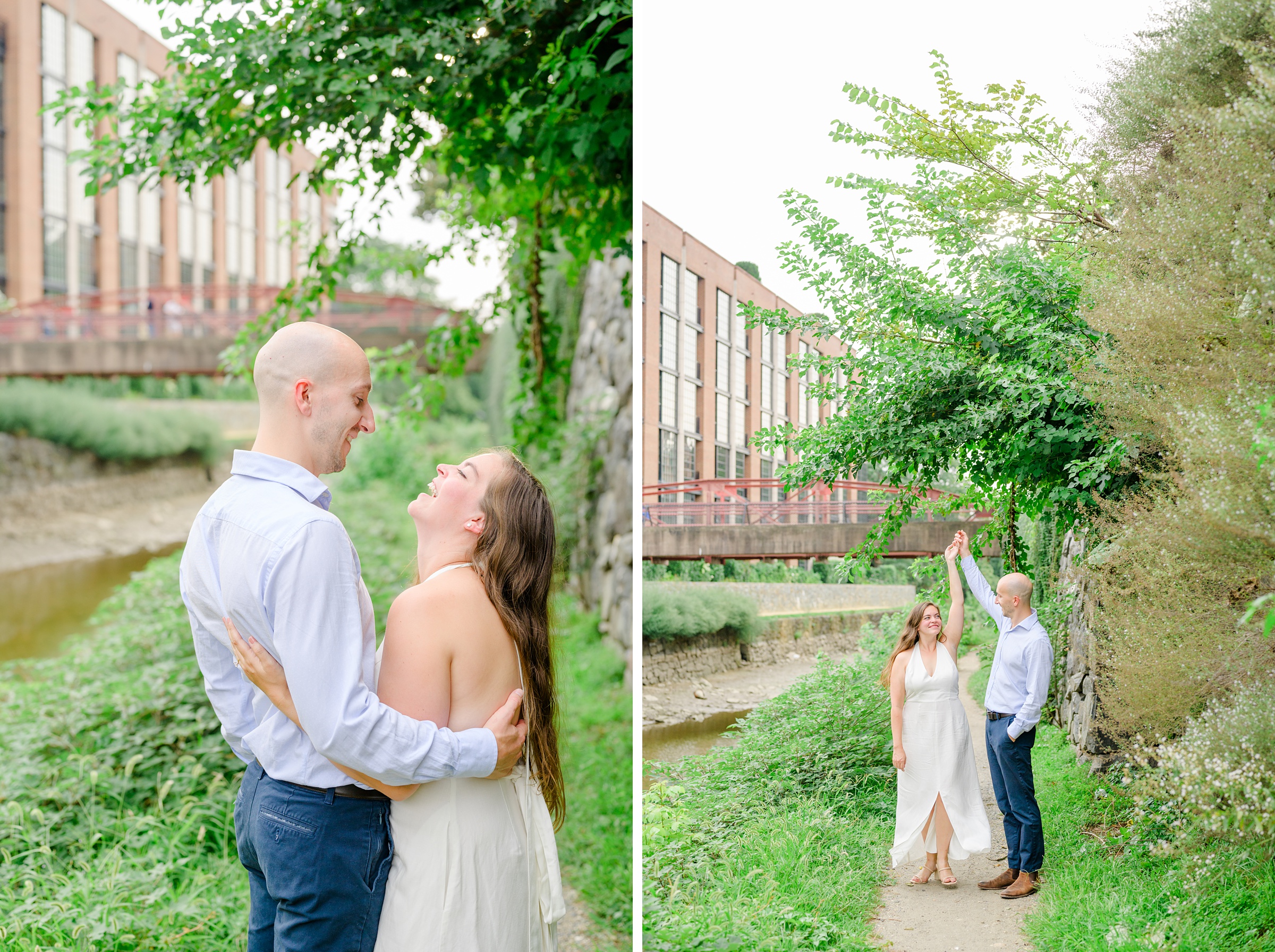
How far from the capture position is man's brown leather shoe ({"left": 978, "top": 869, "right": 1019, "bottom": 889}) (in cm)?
222

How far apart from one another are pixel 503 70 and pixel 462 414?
1988 centimetres

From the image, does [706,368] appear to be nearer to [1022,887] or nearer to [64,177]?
[1022,887]

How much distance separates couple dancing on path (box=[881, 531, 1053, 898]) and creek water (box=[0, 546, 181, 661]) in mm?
10278

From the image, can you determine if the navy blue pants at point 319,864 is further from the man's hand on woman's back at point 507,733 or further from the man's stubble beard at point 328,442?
the man's stubble beard at point 328,442

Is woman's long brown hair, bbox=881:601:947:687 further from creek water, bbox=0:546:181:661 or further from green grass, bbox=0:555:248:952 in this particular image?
creek water, bbox=0:546:181:661

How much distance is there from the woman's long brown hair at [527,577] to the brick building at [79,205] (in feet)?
30.3

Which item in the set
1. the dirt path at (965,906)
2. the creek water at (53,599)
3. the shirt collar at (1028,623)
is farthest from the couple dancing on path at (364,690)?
the creek water at (53,599)

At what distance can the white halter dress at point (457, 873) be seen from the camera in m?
1.80

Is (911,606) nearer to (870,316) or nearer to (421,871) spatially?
(870,316)

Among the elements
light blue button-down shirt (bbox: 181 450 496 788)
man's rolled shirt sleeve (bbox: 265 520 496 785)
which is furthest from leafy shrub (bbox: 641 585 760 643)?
man's rolled shirt sleeve (bbox: 265 520 496 785)

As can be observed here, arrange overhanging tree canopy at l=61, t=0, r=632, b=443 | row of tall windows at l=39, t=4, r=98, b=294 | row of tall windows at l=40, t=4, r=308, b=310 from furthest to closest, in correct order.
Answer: row of tall windows at l=40, t=4, r=308, b=310 < row of tall windows at l=39, t=4, r=98, b=294 < overhanging tree canopy at l=61, t=0, r=632, b=443

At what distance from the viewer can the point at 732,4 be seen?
2.65 m

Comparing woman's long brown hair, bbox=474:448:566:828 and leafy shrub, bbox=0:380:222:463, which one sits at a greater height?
leafy shrub, bbox=0:380:222:463

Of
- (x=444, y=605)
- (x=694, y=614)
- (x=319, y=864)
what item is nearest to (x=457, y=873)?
(x=319, y=864)
